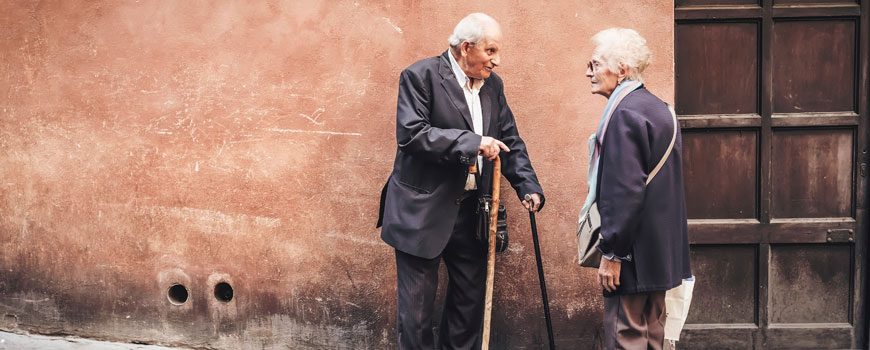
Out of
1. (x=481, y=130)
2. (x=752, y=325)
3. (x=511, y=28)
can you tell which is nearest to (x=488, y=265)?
(x=481, y=130)

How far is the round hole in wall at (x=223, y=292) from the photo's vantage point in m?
4.22

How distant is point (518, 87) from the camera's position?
4016 mm

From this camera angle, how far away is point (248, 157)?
13.6 ft

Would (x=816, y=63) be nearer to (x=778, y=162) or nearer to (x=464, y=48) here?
(x=778, y=162)

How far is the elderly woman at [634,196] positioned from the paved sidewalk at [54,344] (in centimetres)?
257

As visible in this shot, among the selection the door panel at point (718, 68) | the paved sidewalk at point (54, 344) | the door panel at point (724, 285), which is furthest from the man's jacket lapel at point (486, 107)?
the paved sidewalk at point (54, 344)

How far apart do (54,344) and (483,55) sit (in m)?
2.83

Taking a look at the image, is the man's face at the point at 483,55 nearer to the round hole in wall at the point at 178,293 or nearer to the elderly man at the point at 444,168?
the elderly man at the point at 444,168

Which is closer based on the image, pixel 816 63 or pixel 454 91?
pixel 454 91

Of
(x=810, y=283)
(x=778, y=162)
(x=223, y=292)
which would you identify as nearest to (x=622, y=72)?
(x=778, y=162)

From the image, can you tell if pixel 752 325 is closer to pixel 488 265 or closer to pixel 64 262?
pixel 488 265

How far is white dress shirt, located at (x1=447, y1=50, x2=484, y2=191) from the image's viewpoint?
3.53 metres

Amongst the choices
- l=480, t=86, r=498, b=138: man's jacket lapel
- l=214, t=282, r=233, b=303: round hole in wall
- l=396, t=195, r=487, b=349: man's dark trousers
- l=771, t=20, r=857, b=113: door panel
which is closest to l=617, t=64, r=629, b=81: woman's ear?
l=480, t=86, r=498, b=138: man's jacket lapel

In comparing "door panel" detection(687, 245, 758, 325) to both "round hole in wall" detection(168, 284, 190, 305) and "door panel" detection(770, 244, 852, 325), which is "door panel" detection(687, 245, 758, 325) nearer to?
"door panel" detection(770, 244, 852, 325)
